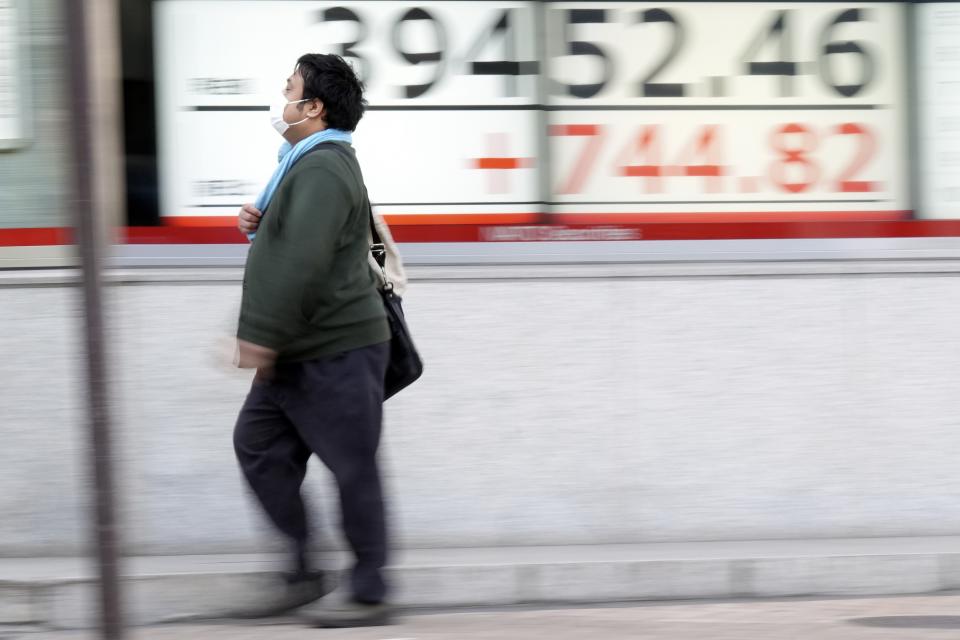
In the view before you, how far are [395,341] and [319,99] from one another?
766 mm

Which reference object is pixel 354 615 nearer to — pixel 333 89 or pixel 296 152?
pixel 296 152

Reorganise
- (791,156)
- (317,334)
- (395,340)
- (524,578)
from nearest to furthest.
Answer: (317,334)
(395,340)
(524,578)
(791,156)

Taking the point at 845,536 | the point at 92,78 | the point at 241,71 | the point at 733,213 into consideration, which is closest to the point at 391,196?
the point at 241,71

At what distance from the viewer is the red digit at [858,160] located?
5.57m

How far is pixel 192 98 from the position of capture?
5270mm

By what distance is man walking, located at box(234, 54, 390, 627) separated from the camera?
3871mm

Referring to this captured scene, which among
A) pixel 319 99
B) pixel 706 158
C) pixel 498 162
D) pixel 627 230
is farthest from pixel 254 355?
pixel 706 158

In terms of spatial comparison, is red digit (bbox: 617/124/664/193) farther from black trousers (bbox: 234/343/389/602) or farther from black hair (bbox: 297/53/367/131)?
black trousers (bbox: 234/343/389/602)

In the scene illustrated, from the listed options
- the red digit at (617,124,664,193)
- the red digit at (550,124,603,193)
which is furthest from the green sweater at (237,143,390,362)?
the red digit at (617,124,664,193)

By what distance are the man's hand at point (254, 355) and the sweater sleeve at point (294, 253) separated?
0.01m

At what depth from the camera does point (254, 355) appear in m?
3.88

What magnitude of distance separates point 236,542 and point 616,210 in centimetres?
195

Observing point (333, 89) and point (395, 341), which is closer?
point (333, 89)

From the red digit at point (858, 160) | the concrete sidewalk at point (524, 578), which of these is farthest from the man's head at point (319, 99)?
the red digit at point (858, 160)
